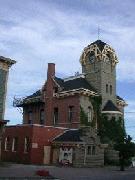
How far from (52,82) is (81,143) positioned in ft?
45.3

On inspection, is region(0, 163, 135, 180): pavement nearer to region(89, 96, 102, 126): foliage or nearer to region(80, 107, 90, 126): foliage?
region(80, 107, 90, 126): foliage

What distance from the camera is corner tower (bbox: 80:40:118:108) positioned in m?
49.6

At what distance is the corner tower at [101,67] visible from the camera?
163 feet

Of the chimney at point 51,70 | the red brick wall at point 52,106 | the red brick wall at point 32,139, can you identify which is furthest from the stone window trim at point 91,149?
the chimney at point 51,70

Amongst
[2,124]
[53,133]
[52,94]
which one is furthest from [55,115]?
[2,124]

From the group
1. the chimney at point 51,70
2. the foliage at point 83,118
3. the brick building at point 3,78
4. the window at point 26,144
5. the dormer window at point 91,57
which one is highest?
the dormer window at point 91,57

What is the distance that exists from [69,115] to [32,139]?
8.47m

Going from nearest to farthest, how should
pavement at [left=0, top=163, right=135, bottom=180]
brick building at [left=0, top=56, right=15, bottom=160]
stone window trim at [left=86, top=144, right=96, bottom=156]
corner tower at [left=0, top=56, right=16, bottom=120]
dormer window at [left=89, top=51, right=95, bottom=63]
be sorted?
1. pavement at [left=0, top=163, right=135, bottom=180]
2. brick building at [left=0, top=56, right=15, bottom=160]
3. corner tower at [left=0, top=56, right=16, bottom=120]
4. stone window trim at [left=86, top=144, right=96, bottom=156]
5. dormer window at [left=89, top=51, right=95, bottom=63]

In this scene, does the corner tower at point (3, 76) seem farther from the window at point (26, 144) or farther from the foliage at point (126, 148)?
the foliage at point (126, 148)

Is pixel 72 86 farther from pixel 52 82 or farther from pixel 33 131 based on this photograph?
pixel 33 131

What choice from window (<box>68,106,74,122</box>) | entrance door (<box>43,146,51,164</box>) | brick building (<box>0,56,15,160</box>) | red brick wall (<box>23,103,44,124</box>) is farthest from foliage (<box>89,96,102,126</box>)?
brick building (<box>0,56,15,160</box>)

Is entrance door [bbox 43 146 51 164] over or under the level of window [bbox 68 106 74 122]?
under

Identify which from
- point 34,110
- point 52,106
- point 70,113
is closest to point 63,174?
point 70,113

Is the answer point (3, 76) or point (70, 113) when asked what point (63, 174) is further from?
point (70, 113)
